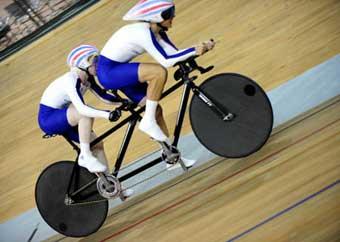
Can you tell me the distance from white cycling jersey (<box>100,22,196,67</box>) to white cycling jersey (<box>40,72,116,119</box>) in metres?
0.28

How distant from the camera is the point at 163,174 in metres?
4.30

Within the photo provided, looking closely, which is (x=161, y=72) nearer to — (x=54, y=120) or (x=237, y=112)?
(x=237, y=112)

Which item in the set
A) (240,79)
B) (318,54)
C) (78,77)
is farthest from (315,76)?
(78,77)

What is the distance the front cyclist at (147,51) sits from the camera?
336cm

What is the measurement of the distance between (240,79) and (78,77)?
1.03 m

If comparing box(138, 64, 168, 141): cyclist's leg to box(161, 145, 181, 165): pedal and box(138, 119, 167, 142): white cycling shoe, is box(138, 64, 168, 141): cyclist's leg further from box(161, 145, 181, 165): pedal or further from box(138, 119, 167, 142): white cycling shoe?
box(161, 145, 181, 165): pedal

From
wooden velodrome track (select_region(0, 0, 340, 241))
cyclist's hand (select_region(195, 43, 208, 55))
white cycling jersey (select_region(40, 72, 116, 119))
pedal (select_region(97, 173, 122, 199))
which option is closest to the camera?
wooden velodrome track (select_region(0, 0, 340, 241))

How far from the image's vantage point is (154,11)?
3354 mm

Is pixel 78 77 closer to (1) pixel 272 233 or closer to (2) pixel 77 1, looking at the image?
(1) pixel 272 233

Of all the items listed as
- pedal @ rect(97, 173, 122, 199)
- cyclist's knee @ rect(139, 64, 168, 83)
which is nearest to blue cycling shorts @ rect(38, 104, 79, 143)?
pedal @ rect(97, 173, 122, 199)

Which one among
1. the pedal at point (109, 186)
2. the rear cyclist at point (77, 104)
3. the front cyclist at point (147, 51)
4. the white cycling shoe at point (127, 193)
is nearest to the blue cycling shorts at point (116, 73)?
the front cyclist at point (147, 51)

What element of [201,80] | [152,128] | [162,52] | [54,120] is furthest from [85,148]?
[201,80]

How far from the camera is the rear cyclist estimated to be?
3.62 m

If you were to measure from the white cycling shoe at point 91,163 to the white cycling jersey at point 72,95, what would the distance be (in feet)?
1.03
